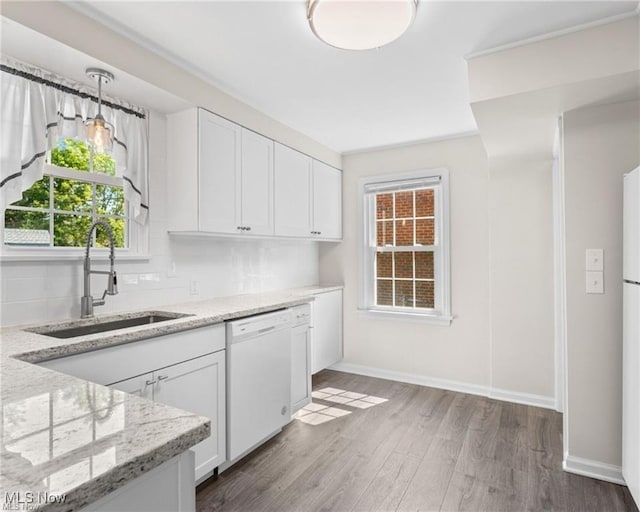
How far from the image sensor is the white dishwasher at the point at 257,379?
7.38ft

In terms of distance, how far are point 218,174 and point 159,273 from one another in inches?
31.4

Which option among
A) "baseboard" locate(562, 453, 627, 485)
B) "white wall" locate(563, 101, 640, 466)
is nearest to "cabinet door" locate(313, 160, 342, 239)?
"white wall" locate(563, 101, 640, 466)

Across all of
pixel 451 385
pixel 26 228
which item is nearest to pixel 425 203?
pixel 451 385

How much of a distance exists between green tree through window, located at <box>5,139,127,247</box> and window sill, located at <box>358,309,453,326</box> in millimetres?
2571

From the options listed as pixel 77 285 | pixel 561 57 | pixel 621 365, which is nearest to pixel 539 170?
pixel 561 57

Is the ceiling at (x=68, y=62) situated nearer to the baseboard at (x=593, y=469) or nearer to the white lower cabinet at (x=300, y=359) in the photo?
the white lower cabinet at (x=300, y=359)

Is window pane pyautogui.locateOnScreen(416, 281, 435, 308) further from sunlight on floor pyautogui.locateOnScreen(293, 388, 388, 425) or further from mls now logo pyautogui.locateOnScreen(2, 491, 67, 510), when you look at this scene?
mls now logo pyautogui.locateOnScreen(2, 491, 67, 510)

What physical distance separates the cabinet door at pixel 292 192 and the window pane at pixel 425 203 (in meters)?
1.17

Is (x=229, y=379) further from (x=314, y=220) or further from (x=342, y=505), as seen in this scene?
(x=314, y=220)

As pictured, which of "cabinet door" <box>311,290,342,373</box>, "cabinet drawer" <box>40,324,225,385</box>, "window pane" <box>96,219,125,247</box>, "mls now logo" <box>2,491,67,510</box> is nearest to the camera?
"mls now logo" <box>2,491,67,510</box>

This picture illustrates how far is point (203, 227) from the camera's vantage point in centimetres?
253

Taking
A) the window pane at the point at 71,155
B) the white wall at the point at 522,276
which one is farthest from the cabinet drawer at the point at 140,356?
the white wall at the point at 522,276

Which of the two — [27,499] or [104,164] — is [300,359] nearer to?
[104,164]

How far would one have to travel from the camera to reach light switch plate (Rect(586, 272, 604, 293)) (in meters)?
2.17
